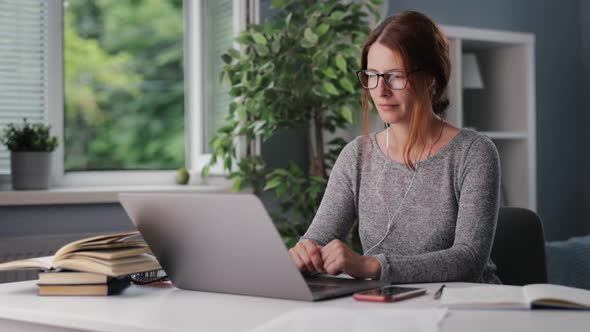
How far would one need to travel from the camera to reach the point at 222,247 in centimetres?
132

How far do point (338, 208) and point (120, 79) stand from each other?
3124 mm

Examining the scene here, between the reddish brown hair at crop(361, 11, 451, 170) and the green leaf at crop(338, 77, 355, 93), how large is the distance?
1039 mm

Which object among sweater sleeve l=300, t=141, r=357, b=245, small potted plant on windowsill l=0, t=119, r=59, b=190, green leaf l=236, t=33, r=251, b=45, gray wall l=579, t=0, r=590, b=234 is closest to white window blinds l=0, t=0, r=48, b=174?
small potted plant on windowsill l=0, t=119, r=59, b=190

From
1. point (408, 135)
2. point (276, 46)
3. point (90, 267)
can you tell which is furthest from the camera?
point (276, 46)

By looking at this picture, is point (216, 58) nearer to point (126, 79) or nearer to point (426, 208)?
point (126, 79)

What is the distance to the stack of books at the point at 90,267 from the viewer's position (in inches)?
56.5

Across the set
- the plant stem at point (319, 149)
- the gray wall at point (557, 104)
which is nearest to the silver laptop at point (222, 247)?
the plant stem at point (319, 149)

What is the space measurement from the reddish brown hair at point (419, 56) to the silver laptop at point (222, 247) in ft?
1.64

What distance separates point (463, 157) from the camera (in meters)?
1.77

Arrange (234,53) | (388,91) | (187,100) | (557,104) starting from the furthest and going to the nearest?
(557,104) < (187,100) < (234,53) < (388,91)

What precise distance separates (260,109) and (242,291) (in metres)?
1.72

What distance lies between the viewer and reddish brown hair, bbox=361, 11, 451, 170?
5.80 feet

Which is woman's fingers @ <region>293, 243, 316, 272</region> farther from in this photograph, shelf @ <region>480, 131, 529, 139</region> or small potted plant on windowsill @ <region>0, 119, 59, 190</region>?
shelf @ <region>480, 131, 529, 139</region>

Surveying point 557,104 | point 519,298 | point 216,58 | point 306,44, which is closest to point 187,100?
point 216,58
